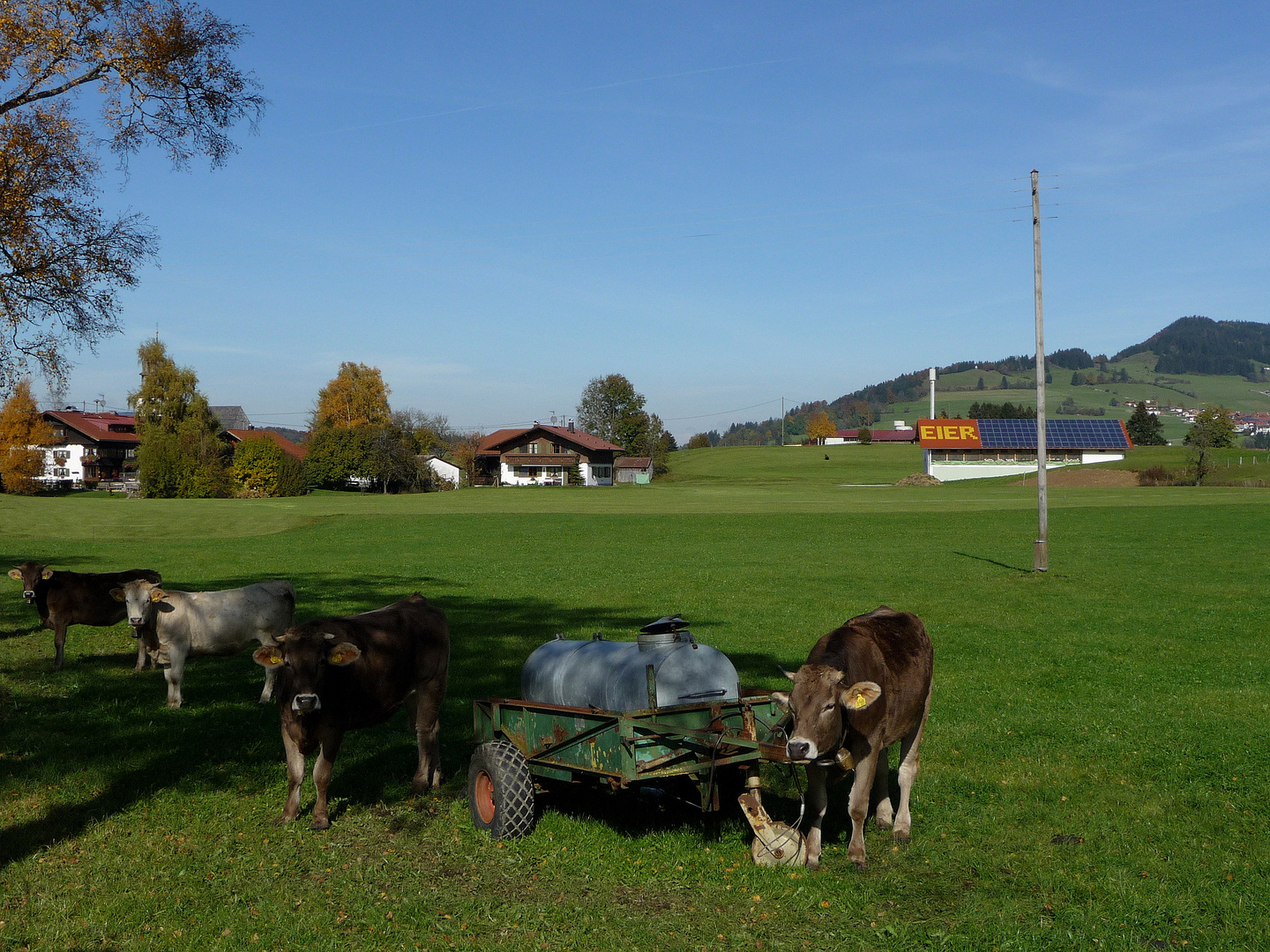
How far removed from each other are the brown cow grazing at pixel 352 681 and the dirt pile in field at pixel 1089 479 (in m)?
94.0

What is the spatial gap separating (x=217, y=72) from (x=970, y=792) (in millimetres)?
17726

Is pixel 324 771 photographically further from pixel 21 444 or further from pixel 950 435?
pixel 950 435

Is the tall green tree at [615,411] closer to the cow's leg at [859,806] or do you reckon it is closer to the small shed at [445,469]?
the small shed at [445,469]

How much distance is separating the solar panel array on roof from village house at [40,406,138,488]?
10674 cm

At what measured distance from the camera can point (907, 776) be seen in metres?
8.92

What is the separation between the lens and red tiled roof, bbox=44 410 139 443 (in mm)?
125000

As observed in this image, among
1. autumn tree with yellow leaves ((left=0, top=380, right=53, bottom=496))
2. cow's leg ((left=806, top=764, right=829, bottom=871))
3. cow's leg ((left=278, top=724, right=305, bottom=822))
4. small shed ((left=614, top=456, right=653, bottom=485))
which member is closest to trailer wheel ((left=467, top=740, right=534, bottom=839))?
cow's leg ((left=278, top=724, right=305, bottom=822))

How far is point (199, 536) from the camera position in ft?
160

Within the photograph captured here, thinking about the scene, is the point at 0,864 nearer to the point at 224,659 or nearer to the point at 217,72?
the point at 224,659

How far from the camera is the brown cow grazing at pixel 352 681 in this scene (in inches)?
337

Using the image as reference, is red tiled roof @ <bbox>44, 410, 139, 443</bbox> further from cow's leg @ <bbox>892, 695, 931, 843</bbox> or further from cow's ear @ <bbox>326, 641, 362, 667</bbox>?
cow's leg @ <bbox>892, 695, 931, 843</bbox>

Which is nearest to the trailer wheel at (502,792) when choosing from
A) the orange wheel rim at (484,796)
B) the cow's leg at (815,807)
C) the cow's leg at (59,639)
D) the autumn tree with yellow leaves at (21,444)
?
the orange wheel rim at (484,796)

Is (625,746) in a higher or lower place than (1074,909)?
higher

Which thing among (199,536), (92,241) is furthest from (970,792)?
(199,536)
